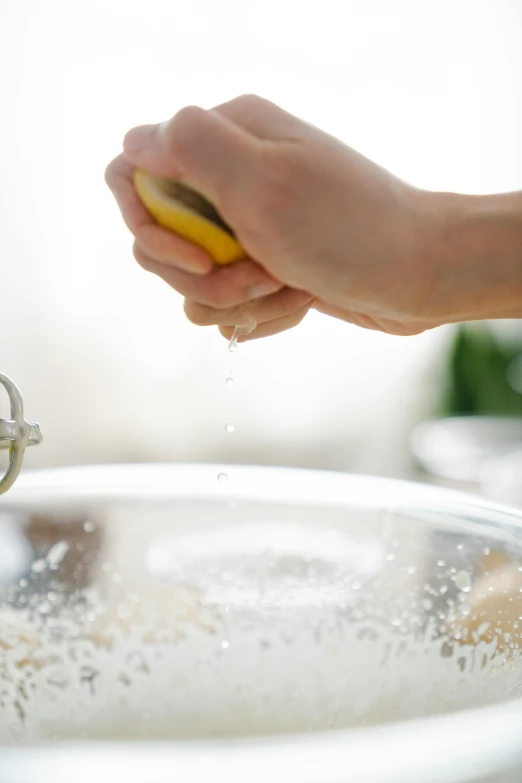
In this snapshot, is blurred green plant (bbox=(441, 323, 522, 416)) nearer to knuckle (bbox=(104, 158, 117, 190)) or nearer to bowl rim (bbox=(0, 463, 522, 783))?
knuckle (bbox=(104, 158, 117, 190))

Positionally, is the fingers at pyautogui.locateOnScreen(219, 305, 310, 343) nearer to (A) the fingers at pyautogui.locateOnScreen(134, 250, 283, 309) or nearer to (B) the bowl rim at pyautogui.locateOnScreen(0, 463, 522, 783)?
(A) the fingers at pyautogui.locateOnScreen(134, 250, 283, 309)

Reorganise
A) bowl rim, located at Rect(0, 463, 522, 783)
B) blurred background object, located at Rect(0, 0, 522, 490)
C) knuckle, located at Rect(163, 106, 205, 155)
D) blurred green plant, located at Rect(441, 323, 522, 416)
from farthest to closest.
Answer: blurred background object, located at Rect(0, 0, 522, 490)
blurred green plant, located at Rect(441, 323, 522, 416)
knuckle, located at Rect(163, 106, 205, 155)
bowl rim, located at Rect(0, 463, 522, 783)

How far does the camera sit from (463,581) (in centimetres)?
47

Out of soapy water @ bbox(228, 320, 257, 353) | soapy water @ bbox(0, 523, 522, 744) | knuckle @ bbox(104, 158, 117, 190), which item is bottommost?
soapy water @ bbox(0, 523, 522, 744)

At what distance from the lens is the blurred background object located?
176 cm

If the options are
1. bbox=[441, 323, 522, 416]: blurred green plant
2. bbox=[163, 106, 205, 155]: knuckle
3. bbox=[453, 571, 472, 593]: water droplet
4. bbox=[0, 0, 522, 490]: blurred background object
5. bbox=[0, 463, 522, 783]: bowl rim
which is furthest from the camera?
bbox=[0, 0, 522, 490]: blurred background object

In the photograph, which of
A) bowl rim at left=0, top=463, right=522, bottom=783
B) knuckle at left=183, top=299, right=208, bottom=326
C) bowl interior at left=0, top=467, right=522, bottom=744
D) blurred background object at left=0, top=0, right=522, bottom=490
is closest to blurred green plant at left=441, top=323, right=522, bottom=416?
blurred background object at left=0, top=0, right=522, bottom=490

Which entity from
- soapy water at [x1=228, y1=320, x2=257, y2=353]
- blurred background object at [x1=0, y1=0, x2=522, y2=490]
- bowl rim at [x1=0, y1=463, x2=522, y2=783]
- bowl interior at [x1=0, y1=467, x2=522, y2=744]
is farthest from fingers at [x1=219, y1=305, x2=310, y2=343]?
blurred background object at [x1=0, y1=0, x2=522, y2=490]

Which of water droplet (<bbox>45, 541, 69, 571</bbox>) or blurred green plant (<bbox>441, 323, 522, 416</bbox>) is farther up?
blurred green plant (<bbox>441, 323, 522, 416</bbox>)

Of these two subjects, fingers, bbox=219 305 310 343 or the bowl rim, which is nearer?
the bowl rim

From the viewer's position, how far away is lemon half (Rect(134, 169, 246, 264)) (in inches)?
15.3

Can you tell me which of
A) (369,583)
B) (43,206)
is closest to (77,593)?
(369,583)

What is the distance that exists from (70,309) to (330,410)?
67cm

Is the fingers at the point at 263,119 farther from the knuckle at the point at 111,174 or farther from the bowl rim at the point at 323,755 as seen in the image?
the bowl rim at the point at 323,755
